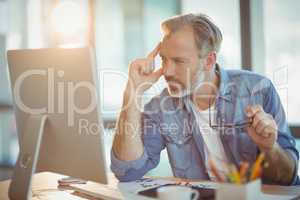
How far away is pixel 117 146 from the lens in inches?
71.6

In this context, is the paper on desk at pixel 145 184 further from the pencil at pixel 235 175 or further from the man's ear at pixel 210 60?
the man's ear at pixel 210 60

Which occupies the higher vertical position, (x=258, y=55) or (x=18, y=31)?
(x=18, y=31)

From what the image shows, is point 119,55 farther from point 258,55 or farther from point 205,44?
point 205,44

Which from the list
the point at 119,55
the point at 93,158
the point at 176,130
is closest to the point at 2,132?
the point at 119,55

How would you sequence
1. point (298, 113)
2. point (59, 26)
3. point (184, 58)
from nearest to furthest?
point (184, 58), point (298, 113), point (59, 26)

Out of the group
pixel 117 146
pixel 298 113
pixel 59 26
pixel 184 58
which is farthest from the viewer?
pixel 59 26

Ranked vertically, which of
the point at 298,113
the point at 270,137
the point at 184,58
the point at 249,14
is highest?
the point at 249,14

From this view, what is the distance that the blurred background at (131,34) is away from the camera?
127 inches

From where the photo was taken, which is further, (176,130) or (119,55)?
(119,55)

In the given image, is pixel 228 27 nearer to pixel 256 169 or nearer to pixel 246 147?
pixel 246 147

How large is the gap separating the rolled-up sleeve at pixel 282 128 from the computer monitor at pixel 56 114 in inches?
30.0

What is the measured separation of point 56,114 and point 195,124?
0.74 m

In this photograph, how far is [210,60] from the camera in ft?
6.63

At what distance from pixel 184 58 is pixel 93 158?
0.76m
